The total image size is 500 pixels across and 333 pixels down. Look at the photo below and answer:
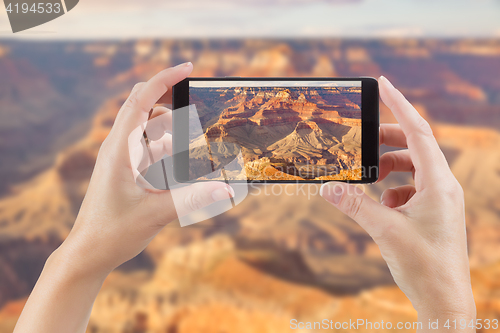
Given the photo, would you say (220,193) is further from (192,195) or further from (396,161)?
(396,161)

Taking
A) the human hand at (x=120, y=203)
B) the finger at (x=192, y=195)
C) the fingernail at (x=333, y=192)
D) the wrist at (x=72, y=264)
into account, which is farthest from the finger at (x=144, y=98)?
the fingernail at (x=333, y=192)

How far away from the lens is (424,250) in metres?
0.45

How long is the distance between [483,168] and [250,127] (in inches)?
49.0

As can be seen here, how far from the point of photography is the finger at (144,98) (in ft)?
1.63

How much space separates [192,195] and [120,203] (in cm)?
13

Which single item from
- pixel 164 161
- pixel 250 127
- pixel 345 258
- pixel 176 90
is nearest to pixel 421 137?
pixel 250 127

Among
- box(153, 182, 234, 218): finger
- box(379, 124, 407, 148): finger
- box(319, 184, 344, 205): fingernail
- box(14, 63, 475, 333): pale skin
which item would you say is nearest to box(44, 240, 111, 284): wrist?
box(14, 63, 475, 333): pale skin

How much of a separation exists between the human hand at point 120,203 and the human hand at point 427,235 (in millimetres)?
289

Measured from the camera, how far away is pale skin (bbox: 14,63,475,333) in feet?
1.49

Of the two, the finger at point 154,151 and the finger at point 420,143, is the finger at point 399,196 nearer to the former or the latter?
the finger at point 420,143

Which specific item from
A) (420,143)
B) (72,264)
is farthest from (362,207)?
(72,264)

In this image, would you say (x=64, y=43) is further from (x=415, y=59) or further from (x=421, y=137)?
(x=415, y=59)

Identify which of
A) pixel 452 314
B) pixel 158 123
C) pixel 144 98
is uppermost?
pixel 144 98

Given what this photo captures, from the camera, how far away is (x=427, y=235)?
455 millimetres
